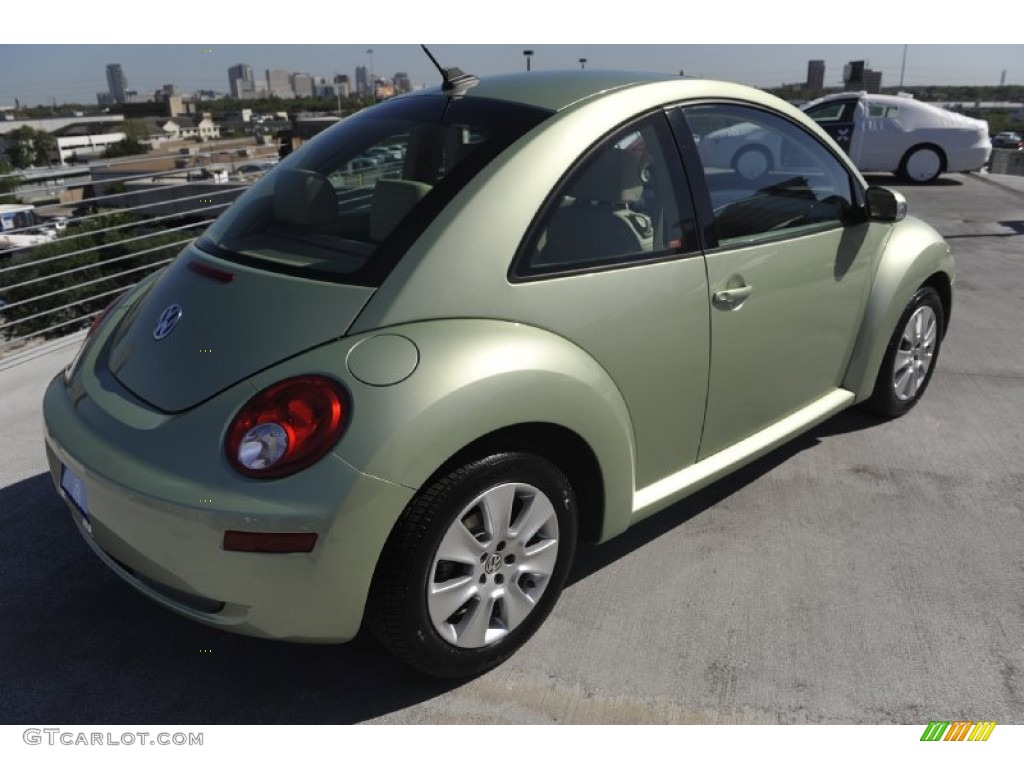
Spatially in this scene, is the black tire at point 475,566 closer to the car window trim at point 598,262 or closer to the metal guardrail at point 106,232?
the car window trim at point 598,262

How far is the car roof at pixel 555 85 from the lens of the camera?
2.74 m

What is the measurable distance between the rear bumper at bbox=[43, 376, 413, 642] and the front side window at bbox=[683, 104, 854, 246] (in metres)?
1.62

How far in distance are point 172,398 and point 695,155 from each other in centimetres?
183

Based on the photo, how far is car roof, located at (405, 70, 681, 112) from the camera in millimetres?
2744

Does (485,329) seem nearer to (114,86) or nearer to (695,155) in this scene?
(695,155)

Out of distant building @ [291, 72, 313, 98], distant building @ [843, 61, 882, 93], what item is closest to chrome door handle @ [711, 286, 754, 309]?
distant building @ [843, 61, 882, 93]

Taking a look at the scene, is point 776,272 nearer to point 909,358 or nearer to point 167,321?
point 909,358

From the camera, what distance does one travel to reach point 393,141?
2.97 metres

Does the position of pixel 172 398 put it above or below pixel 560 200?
below

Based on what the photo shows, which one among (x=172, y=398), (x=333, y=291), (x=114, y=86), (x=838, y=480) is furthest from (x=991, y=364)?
(x=114, y=86)

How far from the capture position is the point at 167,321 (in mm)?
2533

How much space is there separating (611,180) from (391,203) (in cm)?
70

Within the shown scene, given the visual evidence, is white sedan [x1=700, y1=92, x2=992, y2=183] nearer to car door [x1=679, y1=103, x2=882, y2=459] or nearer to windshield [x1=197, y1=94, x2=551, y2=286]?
car door [x1=679, y1=103, x2=882, y2=459]
